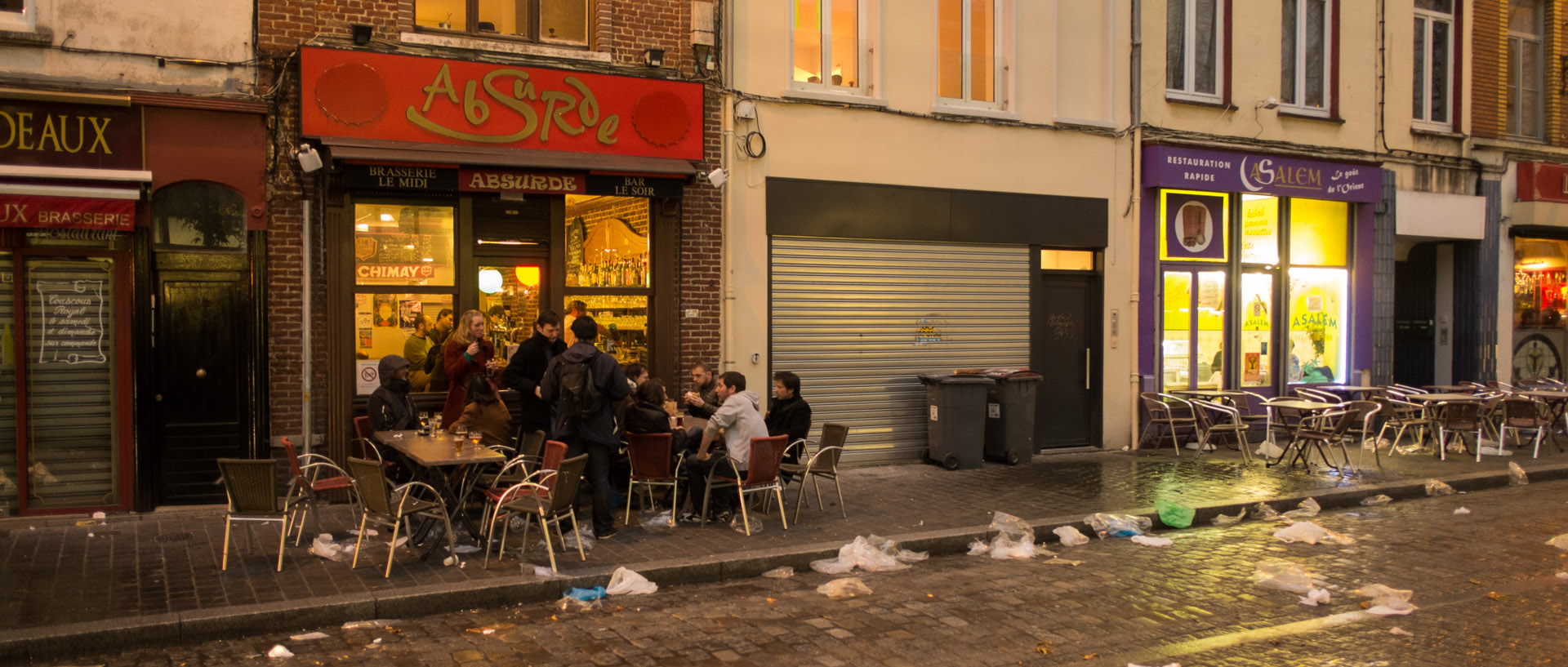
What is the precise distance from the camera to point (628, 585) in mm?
7156

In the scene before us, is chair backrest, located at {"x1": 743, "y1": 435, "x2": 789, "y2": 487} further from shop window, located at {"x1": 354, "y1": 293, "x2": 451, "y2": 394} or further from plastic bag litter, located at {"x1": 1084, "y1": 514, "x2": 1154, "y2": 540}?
shop window, located at {"x1": 354, "y1": 293, "x2": 451, "y2": 394}

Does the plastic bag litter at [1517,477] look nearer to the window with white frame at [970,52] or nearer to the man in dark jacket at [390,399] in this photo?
the window with white frame at [970,52]

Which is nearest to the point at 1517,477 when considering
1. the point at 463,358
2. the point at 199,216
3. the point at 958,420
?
the point at 958,420

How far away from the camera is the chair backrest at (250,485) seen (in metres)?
7.24

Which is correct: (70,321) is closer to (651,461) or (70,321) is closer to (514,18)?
(514,18)

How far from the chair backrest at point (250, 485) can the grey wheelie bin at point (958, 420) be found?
288 inches

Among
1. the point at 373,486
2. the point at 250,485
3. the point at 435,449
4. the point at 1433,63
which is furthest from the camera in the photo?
the point at 1433,63

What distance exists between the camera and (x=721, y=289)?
1185cm

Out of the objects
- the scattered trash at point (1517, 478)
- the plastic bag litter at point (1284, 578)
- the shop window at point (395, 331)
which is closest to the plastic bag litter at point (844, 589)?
the plastic bag litter at point (1284, 578)

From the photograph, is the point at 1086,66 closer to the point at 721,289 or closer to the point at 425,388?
the point at 721,289

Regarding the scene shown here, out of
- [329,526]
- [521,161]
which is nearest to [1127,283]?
[521,161]

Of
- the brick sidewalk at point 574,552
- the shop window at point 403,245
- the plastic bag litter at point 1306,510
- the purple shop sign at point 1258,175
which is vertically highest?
the purple shop sign at point 1258,175

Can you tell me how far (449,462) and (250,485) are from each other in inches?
52.6

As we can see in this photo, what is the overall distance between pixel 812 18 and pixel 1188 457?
7.08 metres
